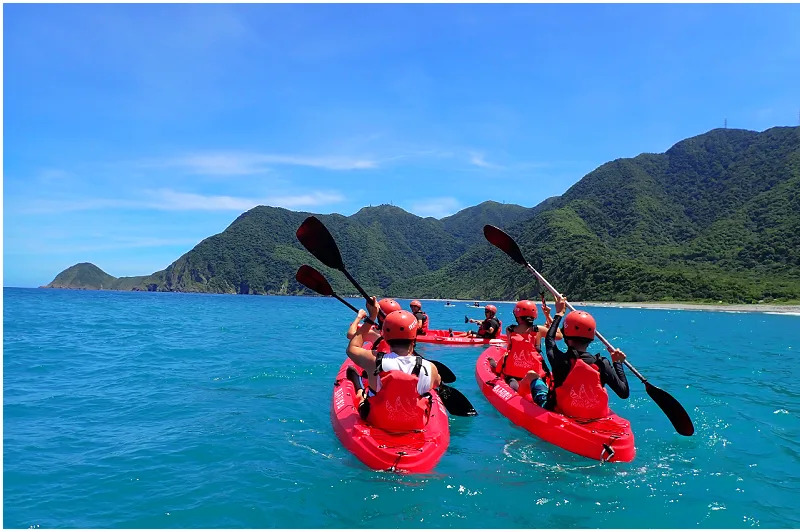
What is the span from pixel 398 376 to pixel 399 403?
1.57ft

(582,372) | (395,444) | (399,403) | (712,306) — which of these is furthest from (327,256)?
(712,306)

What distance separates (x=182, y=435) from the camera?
8.07m

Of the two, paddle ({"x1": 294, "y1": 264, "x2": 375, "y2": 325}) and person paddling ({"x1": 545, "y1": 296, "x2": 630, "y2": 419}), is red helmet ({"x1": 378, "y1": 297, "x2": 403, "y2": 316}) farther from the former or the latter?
person paddling ({"x1": 545, "y1": 296, "x2": 630, "y2": 419})

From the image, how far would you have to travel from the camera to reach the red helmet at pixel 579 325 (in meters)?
6.88

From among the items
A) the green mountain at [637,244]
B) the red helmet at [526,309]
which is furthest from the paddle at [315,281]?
the green mountain at [637,244]

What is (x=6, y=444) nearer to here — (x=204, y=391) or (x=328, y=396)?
(x=204, y=391)

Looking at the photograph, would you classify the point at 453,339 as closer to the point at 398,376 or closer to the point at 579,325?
the point at 579,325

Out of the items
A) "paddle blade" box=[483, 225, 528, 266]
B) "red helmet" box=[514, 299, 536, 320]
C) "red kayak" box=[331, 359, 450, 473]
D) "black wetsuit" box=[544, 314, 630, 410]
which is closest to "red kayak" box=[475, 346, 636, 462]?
"black wetsuit" box=[544, 314, 630, 410]

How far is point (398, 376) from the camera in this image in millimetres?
6160

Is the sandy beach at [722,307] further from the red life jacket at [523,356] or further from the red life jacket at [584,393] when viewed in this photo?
the red life jacket at [584,393]

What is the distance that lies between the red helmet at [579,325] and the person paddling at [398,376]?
2.02m

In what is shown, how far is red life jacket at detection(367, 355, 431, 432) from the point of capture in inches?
244

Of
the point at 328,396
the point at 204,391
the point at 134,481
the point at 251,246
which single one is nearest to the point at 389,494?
the point at 134,481

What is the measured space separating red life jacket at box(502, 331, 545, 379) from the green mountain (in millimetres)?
67133
